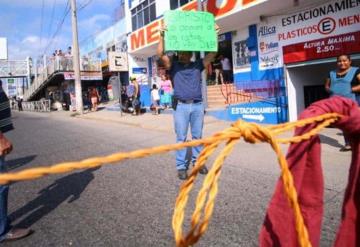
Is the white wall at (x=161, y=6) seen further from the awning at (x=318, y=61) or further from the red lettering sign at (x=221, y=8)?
the awning at (x=318, y=61)

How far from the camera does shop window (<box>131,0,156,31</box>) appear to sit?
22562 millimetres

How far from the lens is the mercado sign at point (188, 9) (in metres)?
14.0

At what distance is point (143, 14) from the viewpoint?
2386 centimetres

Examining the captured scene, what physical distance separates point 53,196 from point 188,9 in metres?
14.2

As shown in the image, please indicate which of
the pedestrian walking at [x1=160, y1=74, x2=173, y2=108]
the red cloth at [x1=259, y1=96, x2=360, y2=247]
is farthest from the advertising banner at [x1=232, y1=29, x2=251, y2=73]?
the red cloth at [x1=259, y1=96, x2=360, y2=247]

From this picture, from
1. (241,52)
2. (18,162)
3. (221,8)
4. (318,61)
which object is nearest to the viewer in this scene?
(18,162)

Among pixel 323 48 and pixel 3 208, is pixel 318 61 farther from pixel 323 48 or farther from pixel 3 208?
pixel 3 208

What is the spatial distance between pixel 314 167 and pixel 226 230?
2339 mm

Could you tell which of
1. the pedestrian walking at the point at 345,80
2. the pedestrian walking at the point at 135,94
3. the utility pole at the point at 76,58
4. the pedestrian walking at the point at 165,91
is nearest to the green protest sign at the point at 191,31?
the pedestrian walking at the point at 345,80

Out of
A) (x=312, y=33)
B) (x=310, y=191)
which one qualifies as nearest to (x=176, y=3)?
(x=312, y=33)

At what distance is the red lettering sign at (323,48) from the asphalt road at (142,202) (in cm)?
429

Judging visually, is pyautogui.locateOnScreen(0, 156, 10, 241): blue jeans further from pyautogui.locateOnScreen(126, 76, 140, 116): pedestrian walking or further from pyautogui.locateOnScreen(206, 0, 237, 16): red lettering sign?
pyautogui.locateOnScreen(126, 76, 140, 116): pedestrian walking

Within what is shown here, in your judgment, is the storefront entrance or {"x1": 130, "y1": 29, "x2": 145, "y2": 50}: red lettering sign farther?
{"x1": 130, "y1": 29, "x2": 145, "y2": 50}: red lettering sign

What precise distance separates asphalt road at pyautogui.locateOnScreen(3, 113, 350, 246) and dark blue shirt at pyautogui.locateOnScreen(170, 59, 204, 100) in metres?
1.21
